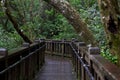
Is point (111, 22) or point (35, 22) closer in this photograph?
point (111, 22)

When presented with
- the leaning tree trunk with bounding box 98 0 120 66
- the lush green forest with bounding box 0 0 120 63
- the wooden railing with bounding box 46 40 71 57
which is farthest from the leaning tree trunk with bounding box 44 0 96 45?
the wooden railing with bounding box 46 40 71 57

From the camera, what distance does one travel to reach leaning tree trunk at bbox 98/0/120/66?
506 centimetres

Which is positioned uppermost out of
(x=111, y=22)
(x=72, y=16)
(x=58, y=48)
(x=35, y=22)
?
(x=35, y=22)

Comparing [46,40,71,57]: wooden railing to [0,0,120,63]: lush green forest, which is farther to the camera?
[0,0,120,63]: lush green forest

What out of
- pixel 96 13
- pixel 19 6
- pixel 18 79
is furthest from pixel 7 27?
pixel 18 79

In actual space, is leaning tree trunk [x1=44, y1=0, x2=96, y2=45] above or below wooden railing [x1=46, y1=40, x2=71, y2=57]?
above

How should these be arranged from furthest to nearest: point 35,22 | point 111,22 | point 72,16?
1. point 35,22
2. point 72,16
3. point 111,22

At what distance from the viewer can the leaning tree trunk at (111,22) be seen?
5062mm

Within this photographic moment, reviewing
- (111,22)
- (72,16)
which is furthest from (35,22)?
(111,22)

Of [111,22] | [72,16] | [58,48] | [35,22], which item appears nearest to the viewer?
[111,22]

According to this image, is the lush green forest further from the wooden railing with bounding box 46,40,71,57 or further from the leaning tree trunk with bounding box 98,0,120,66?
the leaning tree trunk with bounding box 98,0,120,66

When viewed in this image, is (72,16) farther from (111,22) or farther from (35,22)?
(35,22)

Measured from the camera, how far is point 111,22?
202 inches

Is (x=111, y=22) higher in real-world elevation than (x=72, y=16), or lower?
lower
